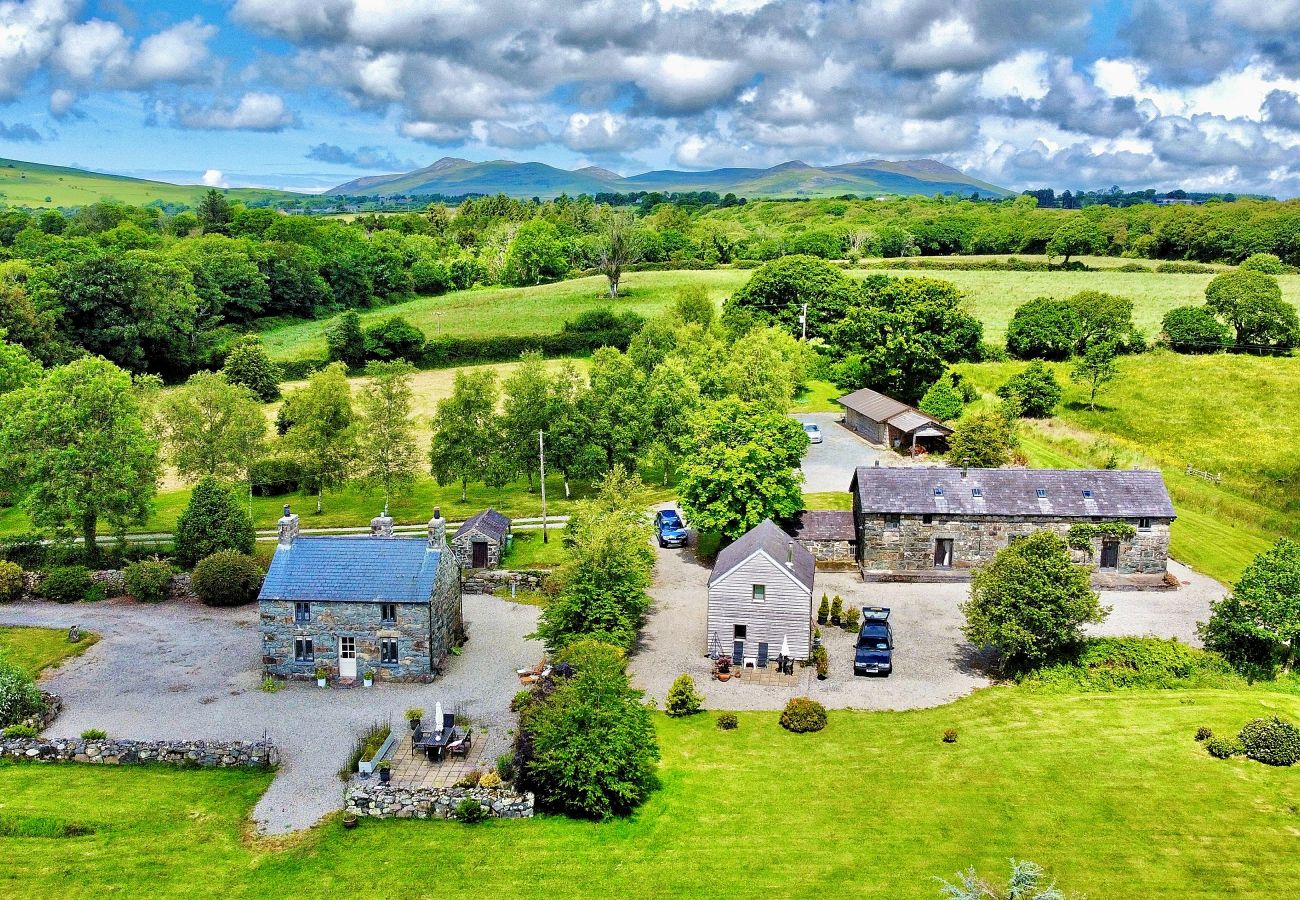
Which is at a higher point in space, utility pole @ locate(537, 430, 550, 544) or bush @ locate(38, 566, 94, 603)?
utility pole @ locate(537, 430, 550, 544)

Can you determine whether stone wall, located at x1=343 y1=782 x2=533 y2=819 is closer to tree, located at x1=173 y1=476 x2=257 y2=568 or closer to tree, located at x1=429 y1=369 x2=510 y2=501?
tree, located at x1=173 y1=476 x2=257 y2=568

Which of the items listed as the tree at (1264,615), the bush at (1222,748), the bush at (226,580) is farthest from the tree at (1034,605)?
the bush at (226,580)

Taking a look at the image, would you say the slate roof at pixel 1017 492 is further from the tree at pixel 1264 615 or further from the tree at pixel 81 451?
the tree at pixel 81 451

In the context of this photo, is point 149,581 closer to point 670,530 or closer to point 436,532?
point 436,532

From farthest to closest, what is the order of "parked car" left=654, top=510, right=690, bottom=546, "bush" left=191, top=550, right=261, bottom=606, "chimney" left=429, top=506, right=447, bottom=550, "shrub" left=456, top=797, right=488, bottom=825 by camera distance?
"parked car" left=654, top=510, right=690, bottom=546 → "bush" left=191, top=550, right=261, bottom=606 → "chimney" left=429, top=506, right=447, bottom=550 → "shrub" left=456, top=797, right=488, bottom=825

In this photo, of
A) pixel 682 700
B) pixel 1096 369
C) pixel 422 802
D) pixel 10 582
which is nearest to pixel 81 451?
pixel 10 582

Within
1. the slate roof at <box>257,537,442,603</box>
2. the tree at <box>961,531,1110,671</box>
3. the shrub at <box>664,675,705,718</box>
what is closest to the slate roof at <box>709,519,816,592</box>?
the shrub at <box>664,675,705,718</box>
